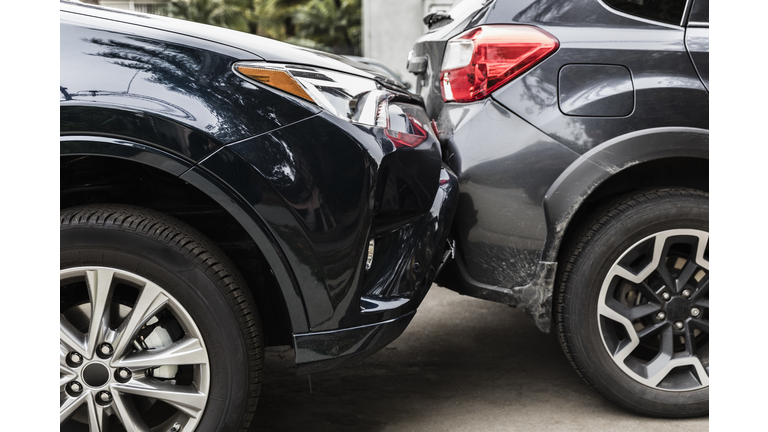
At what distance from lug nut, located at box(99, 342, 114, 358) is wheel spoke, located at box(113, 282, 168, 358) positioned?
0.06ft

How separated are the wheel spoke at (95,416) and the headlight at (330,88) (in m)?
1.05

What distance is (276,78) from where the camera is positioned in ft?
6.16

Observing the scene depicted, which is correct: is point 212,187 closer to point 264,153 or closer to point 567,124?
point 264,153

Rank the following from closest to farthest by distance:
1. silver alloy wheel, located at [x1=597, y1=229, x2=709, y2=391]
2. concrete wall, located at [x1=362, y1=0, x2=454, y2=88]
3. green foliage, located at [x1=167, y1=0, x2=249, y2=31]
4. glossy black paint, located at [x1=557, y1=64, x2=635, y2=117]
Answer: glossy black paint, located at [x1=557, y1=64, x2=635, y2=117], silver alloy wheel, located at [x1=597, y1=229, x2=709, y2=391], concrete wall, located at [x1=362, y1=0, x2=454, y2=88], green foliage, located at [x1=167, y1=0, x2=249, y2=31]

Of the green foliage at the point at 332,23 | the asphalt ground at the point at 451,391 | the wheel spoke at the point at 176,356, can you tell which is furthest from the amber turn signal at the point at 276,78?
the green foliage at the point at 332,23

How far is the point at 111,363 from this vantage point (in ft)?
6.08

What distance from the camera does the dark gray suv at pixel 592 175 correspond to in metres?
2.25

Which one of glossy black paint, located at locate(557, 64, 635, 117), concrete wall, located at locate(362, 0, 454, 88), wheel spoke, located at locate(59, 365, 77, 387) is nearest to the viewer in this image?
wheel spoke, located at locate(59, 365, 77, 387)

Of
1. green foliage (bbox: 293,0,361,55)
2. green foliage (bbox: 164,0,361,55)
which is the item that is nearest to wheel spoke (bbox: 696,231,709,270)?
green foliage (bbox: 164,0,361,55)

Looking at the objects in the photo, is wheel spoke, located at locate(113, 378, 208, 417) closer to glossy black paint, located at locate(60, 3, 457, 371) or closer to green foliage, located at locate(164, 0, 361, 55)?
glossy black paint, located at locate(60, 3, 457, 371)

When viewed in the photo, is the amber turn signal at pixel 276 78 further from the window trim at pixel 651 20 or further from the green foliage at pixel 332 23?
the green foliage at pixel 332 23

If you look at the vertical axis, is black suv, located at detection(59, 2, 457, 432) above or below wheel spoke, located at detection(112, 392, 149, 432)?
above

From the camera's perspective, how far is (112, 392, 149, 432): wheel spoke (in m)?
1.86

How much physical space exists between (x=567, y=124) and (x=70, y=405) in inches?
71.7
